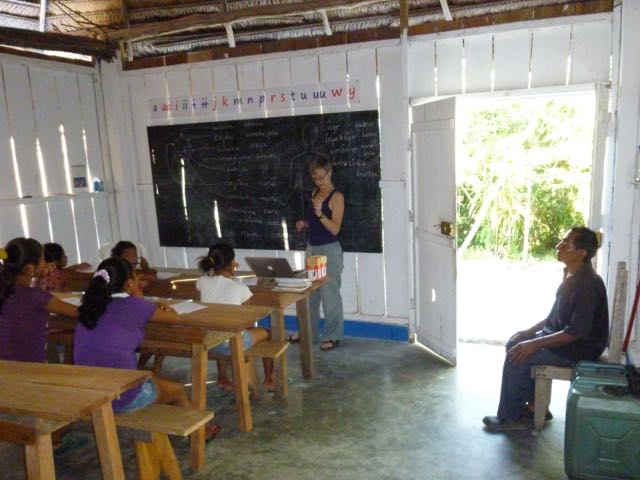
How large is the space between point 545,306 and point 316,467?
12.2ft

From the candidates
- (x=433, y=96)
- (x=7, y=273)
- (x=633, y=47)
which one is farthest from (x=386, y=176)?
(x=7, y=273)

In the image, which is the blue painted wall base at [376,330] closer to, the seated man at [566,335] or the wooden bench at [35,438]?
the seated man at [566,335]

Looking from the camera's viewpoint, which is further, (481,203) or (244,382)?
(481,203)

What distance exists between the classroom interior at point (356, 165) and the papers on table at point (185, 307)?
0.83 m

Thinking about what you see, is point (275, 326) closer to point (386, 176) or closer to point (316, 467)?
point (316, 467)

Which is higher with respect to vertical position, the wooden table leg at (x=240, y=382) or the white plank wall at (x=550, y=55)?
the white plank wall at (x=550, y=55)

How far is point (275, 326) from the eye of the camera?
365cm

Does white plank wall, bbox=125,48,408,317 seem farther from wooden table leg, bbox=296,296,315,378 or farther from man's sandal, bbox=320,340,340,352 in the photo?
wooden table leg, bbox=296,296,315,378

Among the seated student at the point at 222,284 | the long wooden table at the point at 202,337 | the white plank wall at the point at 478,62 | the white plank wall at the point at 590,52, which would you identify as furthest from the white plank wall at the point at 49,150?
the white plank wall at the point at 590,52

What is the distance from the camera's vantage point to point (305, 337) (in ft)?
13.1

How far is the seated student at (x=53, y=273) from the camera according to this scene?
393cm

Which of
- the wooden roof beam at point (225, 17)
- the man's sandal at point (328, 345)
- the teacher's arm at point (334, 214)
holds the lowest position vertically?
the man's sandal at point (328, 345)

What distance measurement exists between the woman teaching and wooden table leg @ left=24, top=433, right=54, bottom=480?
2468 millimetres

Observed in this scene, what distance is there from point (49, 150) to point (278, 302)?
3.18 m
